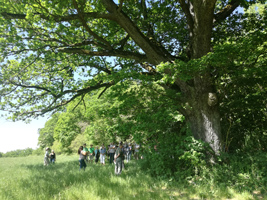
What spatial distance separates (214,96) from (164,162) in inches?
150

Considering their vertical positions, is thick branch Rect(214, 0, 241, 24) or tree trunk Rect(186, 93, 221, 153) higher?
thick branch Rect(214, 0, 241, 24)

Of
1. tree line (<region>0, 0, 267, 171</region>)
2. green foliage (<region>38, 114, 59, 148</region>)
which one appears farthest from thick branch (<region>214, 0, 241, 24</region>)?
green foliage (<region>38, 114, 59, 148</region>)

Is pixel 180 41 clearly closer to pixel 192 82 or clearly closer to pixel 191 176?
pixel 192 82

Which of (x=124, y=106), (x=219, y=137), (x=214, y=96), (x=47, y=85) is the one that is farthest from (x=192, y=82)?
(x=47, y=85)

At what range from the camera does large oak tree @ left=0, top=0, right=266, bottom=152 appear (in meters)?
7.75

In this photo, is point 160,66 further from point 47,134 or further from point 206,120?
point 47,134

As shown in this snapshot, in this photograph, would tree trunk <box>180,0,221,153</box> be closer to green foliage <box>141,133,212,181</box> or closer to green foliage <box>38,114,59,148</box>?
green foliage <box>141,133,212,181</box>

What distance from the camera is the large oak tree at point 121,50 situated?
7.75 meters

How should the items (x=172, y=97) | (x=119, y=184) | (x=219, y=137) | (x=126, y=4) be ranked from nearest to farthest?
1. (x=119, y=184)
2. (x=219, y=137)
3. (x=172, y=97)
4. (x=126, y=4)

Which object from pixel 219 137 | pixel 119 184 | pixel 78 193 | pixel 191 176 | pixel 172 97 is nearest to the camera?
pixel 78 193

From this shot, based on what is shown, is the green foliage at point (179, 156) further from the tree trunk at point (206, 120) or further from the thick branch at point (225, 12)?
the thick branch at point (225, 12)

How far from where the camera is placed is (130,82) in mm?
9562

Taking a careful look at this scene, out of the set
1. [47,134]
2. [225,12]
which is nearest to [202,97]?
[225,12]

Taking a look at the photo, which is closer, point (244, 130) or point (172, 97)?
point (172, 97)
